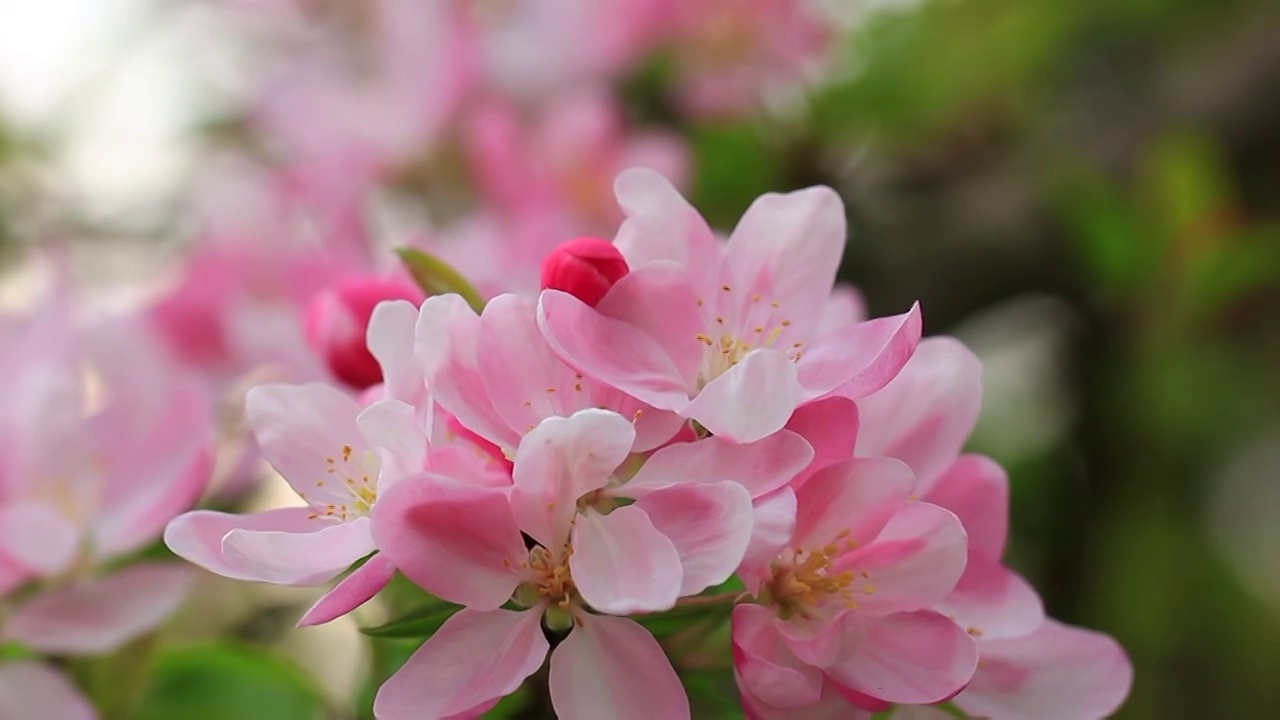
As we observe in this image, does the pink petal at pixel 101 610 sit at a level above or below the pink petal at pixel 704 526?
below

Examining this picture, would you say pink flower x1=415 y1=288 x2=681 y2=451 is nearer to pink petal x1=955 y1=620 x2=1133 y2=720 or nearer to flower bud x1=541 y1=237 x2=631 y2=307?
flower bud x1=541 y1=237 x2=631 y2=307

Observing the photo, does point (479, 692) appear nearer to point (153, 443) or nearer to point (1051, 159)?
point (153, 443)

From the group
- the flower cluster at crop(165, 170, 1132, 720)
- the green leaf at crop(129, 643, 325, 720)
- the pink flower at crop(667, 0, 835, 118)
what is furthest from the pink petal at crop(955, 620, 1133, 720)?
the pink flower at crop(667, 0, 835, 118)

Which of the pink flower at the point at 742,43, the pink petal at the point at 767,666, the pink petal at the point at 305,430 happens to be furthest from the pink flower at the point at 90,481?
the pink flower at the point at 742,43

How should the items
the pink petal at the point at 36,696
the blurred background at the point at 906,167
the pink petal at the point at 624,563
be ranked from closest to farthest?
1. the pink petal at the point at 624,563
2. the pink petal at the point at 36,696
3. the blurred background at the point at 906,167

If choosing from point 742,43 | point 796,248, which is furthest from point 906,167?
point 796,248

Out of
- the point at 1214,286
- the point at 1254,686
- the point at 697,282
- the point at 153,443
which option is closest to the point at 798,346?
the point at 697,282

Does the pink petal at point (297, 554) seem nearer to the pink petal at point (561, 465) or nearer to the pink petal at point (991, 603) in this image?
the pink petal at point (561, 465)
